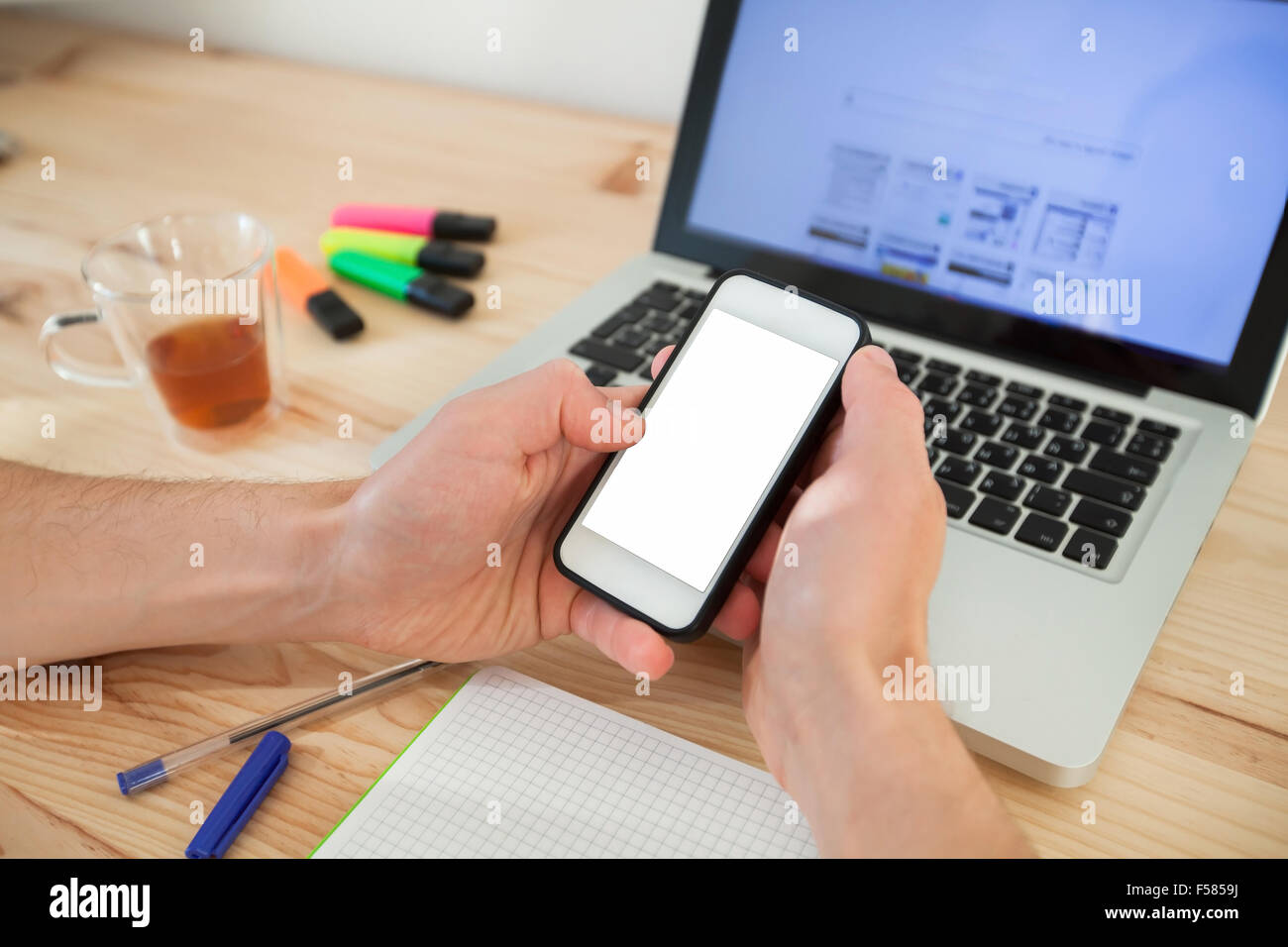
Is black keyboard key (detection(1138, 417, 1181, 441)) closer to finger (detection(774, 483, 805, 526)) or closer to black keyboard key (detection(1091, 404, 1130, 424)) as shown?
black keyboard key (detection(1091, 404, 1130, 424))

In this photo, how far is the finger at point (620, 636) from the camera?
494 mm

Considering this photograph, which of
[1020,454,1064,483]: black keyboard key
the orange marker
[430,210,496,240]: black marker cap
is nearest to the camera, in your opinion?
[1020,454,1064,483]: black keyboard key

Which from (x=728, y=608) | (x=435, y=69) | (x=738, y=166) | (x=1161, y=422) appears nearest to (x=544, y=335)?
(x=738, y=166)

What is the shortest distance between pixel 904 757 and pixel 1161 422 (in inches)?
13.8

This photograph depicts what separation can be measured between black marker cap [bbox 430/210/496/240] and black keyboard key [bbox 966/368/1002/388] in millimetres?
462

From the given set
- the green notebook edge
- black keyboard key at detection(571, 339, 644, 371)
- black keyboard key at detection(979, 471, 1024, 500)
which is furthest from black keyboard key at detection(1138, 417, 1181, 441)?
the green notebook edge

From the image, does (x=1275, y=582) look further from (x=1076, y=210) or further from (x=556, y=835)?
(x=556, y=835)

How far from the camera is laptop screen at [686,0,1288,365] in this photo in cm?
62

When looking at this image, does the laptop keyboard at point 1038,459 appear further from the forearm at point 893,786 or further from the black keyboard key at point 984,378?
the forearm at point 893,786

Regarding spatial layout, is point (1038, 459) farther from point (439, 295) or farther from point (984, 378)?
point (439, 295)

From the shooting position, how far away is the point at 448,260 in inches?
34.1

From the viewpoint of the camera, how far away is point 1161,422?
0.64m

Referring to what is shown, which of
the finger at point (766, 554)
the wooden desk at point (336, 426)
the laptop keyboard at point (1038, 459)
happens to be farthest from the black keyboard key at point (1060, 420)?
the finger at point (766, 554)

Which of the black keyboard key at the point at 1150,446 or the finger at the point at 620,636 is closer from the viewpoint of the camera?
the finger at the point at 620,636
